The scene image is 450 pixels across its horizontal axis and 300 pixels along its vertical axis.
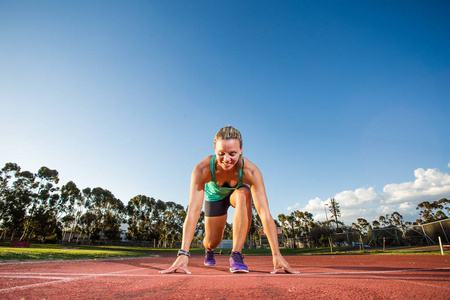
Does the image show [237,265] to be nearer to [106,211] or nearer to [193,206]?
[193,206]

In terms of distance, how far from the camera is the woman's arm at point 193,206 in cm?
273

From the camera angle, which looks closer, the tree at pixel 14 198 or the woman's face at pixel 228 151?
the woman's face at pixel 228 151

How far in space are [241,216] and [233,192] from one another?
606mm

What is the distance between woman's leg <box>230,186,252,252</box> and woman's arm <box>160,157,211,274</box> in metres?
0.61

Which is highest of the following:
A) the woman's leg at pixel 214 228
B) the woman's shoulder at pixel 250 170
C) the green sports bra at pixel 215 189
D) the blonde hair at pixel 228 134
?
the blonde hair at pixel 228 134

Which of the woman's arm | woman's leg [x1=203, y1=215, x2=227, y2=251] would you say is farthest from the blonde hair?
woman's leg [x1=203, y1=215, x2=227, y2=251]

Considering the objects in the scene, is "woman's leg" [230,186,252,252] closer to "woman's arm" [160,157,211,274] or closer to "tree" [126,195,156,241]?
"woman's arm" [160,157,211,274]

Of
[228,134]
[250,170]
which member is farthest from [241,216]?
[228,134]

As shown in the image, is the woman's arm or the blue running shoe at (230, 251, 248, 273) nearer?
the woman's arm

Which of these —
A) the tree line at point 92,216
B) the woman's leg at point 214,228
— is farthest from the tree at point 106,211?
the woman's leg at point 214,228

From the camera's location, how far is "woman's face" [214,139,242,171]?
2.92 metres

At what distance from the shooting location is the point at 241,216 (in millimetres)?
3451

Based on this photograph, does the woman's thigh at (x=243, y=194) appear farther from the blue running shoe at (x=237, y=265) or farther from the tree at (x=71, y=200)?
the tree at (x=71, y=200)

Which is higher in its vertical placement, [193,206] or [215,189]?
[215,189]
